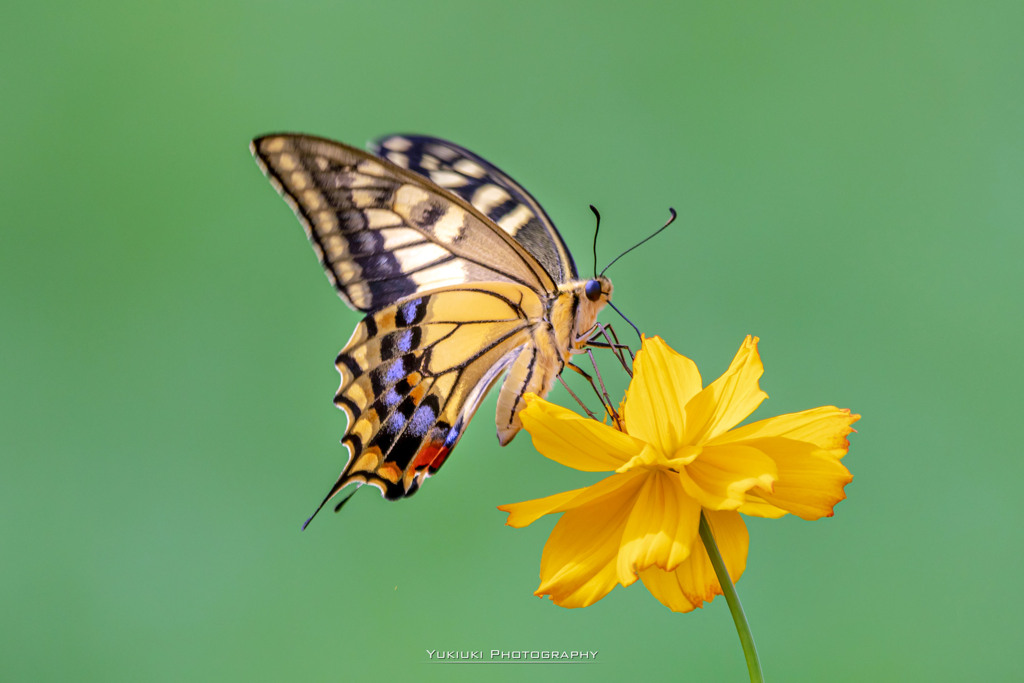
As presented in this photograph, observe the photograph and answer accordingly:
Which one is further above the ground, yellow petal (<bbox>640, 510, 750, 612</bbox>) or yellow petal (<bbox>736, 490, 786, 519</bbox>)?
yellow petal (<bbox>736, 490, 786, 519</bbox>)

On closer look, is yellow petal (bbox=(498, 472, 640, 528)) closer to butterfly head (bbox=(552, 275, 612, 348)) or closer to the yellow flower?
the yellow flower

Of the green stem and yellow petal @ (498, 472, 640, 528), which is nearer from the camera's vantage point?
the green stem

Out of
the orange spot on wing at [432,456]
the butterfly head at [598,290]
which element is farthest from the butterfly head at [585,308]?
the orange spot on wing at [432,456]

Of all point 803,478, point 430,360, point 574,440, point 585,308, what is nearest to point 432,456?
point 430,360

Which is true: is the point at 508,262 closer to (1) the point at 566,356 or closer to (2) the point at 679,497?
(1) the point at 566,356

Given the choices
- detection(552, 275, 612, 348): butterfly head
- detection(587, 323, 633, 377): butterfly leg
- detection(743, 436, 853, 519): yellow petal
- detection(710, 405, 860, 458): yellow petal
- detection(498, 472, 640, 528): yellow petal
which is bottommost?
detection(498, 472, 640, 528): yellow petal

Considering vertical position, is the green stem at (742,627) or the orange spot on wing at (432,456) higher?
the orange spot on wing at (432,456)

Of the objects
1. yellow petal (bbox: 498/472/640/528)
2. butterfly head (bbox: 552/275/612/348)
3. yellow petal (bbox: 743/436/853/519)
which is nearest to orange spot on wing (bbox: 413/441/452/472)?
butterfly head (bbox: 552/275/612/348)

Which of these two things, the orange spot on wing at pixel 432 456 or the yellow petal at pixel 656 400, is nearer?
the yellow petal at pixel 656 400

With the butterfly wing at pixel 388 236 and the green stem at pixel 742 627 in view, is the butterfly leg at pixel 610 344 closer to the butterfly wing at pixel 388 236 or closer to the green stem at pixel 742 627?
the butterfly wing at pixel 388 236
